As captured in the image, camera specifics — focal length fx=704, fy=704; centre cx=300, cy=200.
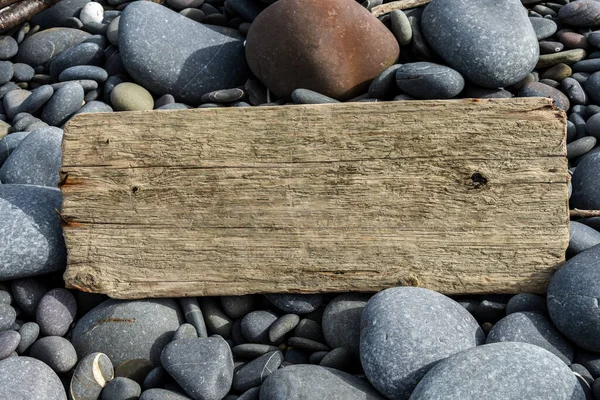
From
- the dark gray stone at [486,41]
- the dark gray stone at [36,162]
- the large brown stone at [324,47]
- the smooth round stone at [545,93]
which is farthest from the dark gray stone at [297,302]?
the smooth round stone at [545,93]

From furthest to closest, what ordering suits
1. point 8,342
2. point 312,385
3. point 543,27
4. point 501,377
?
point 543,27
point 8,342
point 312,385
point 501,377

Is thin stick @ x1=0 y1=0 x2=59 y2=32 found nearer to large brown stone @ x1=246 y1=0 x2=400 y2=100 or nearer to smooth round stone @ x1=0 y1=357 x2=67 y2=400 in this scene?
large brown stone @ x1=246 y1=0 x2=400 y2=100

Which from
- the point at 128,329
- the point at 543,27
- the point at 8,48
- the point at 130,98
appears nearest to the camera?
the point at 128,329

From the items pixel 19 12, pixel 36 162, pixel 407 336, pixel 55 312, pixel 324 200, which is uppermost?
pixel 324 200

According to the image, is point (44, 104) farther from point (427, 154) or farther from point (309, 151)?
point (427, 154)

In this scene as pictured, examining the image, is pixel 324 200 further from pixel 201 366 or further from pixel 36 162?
pixel 36 162

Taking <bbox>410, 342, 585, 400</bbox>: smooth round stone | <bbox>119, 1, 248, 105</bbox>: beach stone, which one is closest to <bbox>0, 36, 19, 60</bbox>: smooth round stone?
<bbox>119, 1, 248, 105</bbox>: beach stone

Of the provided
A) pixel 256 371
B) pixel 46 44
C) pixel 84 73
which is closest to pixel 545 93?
pixel 256 371
